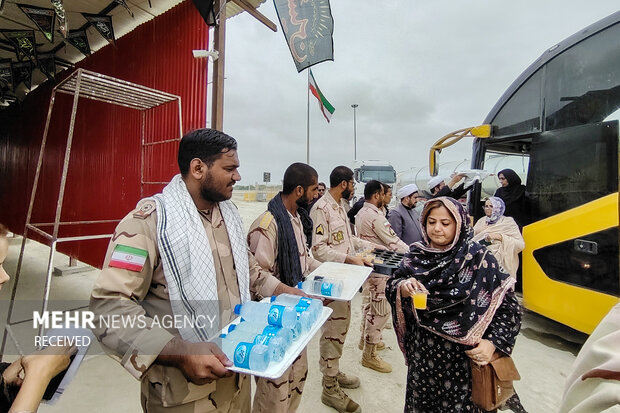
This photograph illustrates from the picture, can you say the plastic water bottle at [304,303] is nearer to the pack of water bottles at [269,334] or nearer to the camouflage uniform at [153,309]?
the pack of water bottles at [269,334]

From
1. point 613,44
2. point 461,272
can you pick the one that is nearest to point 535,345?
point 461,272

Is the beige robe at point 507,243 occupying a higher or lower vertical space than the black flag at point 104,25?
lower

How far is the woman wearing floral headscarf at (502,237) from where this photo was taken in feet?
12.0

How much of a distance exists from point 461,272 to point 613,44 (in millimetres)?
3284

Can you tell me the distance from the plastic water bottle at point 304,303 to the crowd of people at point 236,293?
0.10 m

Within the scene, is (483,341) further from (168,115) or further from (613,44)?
(168,115)

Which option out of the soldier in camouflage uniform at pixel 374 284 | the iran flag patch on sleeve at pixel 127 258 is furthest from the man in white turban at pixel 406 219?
the iran flag patch on sleeve at pixel 127 258

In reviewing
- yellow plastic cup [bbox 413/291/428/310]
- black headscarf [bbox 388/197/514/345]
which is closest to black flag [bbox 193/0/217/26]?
black headscarf [bbox 388/197/514/345]

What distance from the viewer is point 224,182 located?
1.45 m

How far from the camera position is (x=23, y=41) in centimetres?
496

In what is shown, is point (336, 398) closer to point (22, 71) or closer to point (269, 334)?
point (269, 334)

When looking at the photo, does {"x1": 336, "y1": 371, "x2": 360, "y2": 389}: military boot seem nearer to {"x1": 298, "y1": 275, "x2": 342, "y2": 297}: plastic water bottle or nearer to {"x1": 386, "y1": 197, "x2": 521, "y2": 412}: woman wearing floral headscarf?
{"x1": 386, "y1": 197, "x2": 521, "y2": 412}: woman wearing floral headscarf

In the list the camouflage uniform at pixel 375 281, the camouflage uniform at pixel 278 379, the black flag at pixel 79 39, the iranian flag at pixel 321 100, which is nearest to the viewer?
the camouflage uniform at pixel 278 379

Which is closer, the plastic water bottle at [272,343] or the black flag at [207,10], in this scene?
the plastic water bottle at [272,343]
